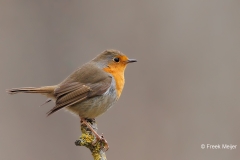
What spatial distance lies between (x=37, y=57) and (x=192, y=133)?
2.89m

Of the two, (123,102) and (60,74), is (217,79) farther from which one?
(60,74)

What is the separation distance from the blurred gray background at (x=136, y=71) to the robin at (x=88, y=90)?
1.83 m

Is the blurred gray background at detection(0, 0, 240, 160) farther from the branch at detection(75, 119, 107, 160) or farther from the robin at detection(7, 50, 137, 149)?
the branch at detection(75, 119, 107, 160)

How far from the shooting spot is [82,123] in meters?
4.36

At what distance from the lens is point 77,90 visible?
179 inches

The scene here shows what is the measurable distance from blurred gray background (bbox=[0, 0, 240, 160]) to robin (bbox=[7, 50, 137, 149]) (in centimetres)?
183

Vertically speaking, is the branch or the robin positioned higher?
the robin

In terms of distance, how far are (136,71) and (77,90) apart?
2640 millimetres

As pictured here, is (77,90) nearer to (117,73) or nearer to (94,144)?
(117,73)

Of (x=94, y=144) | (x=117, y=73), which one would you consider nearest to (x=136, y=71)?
(x=117, y=73)

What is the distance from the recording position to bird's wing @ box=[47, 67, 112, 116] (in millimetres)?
4454

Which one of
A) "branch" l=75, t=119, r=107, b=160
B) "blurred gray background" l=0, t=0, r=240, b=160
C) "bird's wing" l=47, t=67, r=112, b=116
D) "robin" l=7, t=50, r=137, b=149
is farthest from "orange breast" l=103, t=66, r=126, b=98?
"blurred gray background" l=0, t=0, r=240, b=160

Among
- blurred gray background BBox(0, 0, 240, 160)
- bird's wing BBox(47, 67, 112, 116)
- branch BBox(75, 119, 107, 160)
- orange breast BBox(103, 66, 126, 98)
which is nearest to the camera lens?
branch BBox(75, 119, 107, 160)

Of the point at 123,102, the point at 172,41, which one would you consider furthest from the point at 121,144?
the point at 172,41
